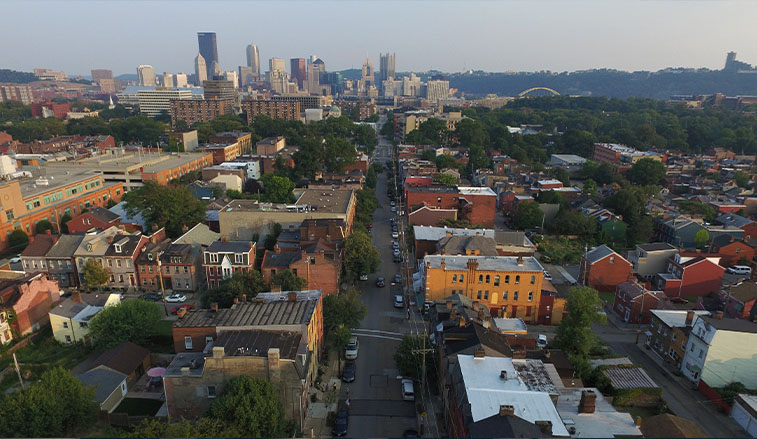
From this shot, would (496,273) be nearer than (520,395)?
No

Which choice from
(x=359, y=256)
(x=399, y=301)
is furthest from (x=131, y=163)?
(x=399, y=301)

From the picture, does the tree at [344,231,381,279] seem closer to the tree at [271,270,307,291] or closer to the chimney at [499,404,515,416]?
the tree at [271,270,307,291]

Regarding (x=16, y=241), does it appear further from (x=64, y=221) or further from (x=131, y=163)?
(x=131, y=163)

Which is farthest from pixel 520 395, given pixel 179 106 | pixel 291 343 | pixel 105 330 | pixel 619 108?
pixel 619 108

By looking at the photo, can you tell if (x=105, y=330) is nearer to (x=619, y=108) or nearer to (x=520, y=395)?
(x=520, y=395)

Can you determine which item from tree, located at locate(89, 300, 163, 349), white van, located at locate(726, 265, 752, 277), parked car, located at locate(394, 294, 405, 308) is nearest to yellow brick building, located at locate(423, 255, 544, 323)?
parked car, located at locate(394, 294, 405, 308)
